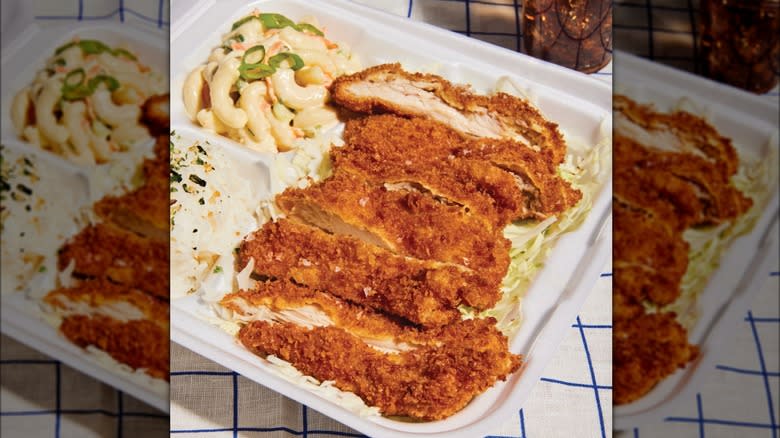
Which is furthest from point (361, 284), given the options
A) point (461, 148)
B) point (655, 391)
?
point (655, 391)

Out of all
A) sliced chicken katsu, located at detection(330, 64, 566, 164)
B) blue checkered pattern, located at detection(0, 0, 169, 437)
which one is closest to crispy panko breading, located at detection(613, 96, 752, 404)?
blue checkered pattern, located at detection(0, 0, 169, 437)

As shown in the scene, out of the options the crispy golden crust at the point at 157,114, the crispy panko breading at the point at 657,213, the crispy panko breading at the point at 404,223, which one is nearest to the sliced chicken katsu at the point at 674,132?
the crispy panko breading at the point at 657,213

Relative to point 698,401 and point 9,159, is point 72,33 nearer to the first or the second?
point 9,159

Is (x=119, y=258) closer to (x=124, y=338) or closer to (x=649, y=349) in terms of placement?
(x=124, y=338)

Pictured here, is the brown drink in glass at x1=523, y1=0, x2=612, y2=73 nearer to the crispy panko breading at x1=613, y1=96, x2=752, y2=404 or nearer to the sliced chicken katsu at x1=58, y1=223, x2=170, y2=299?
the crispy panko breading at x1=613, y1=96, x2=752, y2=404

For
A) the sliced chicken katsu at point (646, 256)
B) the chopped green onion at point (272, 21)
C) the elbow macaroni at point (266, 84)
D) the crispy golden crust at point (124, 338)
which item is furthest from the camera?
the chopped green onion at point (272, 21)

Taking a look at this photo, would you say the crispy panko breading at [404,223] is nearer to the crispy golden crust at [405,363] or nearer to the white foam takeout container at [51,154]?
the crispy golden crust at [405,363]
